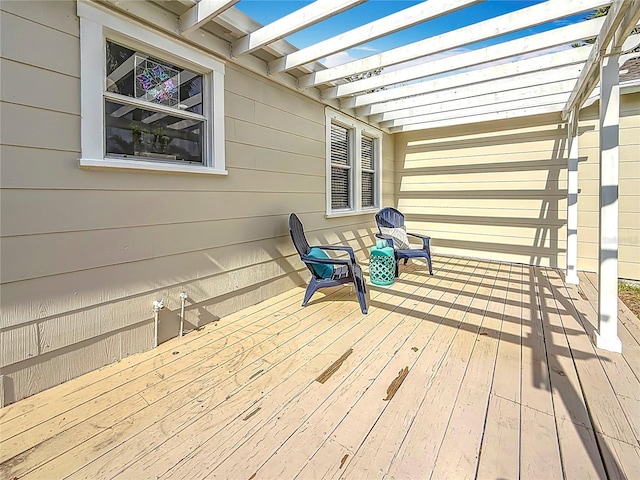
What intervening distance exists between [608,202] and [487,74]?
180 centimetres

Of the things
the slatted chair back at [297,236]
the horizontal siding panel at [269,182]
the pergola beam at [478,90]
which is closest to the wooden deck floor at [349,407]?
the slatted chair back at [297,236]

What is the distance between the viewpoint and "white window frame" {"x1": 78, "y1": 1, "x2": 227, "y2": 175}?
1963 mm

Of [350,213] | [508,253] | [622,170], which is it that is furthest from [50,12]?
[622,170]

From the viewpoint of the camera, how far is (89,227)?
2.03 metres

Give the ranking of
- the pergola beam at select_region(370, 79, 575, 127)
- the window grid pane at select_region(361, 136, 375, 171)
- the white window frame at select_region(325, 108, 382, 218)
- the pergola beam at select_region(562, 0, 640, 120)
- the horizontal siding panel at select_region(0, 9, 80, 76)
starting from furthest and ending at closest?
1. the window grid pane at select_region(361, 136, 375, 171)
2. the white window frame at select_region(325, 108, 382, 218)
3. the pergola beam at select_region(370, 79, 575, 127)
4. the pergola beam at select_region(562, 0, 640, 120)
5. the horizontal siding panel at select_region(0, 9, 80, 76)

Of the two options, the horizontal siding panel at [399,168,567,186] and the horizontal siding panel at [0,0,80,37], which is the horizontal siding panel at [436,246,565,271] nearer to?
the horizontal siding panel at [399,168,567,186]

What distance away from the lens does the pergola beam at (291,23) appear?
2.13 m

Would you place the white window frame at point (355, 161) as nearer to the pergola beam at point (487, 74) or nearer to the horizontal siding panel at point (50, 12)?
the pergola beam at point (487, 74)

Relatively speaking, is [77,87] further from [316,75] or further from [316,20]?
[316,75]

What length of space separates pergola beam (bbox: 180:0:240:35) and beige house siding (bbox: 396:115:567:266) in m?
4.60

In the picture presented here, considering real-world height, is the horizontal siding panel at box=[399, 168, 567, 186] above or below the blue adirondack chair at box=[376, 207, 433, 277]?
above

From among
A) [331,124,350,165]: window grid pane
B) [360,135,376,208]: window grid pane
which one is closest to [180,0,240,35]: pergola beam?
[331,124,350,165]: window grid pane

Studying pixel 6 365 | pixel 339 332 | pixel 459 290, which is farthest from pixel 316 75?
pixel 6 365

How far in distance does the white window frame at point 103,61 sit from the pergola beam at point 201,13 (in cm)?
16
